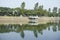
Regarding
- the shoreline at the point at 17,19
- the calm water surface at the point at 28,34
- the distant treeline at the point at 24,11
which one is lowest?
the calm water surface at the point at 28,34

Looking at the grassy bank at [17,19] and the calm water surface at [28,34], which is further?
the grassy bank at [17,19]

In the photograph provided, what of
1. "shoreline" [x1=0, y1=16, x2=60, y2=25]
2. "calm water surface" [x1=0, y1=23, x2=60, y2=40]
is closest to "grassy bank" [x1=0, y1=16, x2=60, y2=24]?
"shoreline" [x1=0, y1=16, x2=60, y2=25]

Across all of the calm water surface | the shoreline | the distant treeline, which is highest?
the distant treeline

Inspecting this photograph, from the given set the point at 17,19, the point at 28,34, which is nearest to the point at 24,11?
the point at 17,19

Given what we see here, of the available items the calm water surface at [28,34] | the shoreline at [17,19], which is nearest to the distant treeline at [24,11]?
the shoreline at [17,19]

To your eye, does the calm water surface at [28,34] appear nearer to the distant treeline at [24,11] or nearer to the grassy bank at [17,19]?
the grassy bank at [17,19]

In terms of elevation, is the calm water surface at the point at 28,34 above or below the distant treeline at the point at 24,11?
below

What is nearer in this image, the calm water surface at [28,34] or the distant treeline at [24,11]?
the calm water surface at [28,34]

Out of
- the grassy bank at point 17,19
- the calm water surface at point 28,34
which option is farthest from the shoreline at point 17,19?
the calm water surface at point 28,34

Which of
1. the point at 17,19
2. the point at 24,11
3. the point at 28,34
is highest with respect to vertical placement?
the point at 24,11

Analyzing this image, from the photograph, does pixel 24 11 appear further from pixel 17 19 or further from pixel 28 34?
pixel 28 34

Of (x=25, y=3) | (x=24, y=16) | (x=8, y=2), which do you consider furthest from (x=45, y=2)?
(x=24, y=16)

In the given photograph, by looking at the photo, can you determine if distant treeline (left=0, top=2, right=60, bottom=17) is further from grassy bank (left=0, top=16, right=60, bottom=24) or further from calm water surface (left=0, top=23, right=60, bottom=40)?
calm water surface (left=0, top=23, right=60, bottom=40)

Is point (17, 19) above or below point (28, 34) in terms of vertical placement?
above
